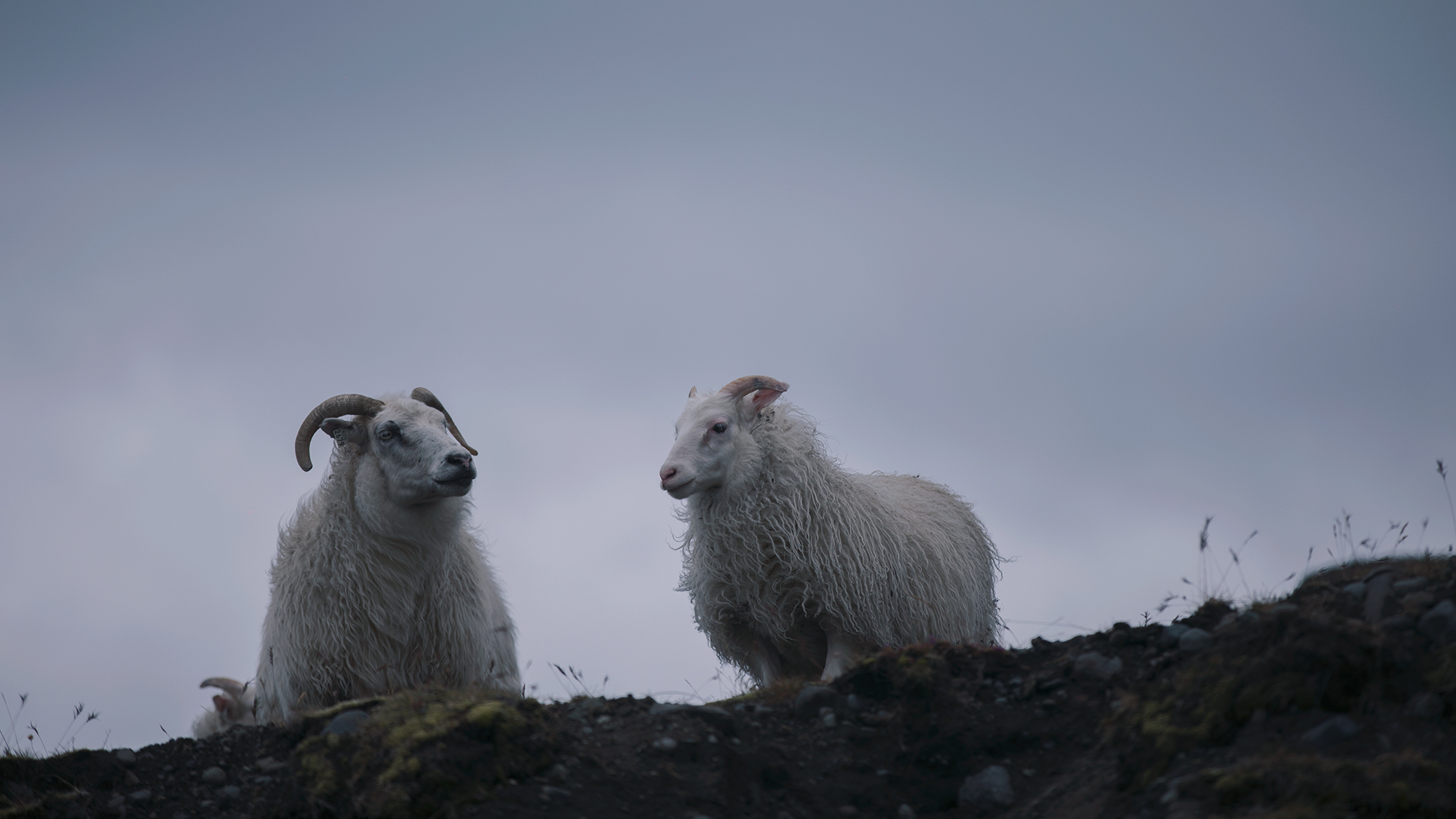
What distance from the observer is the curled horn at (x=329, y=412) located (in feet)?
26.2

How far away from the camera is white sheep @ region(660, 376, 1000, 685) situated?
8164mm

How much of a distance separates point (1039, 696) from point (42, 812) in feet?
15.7

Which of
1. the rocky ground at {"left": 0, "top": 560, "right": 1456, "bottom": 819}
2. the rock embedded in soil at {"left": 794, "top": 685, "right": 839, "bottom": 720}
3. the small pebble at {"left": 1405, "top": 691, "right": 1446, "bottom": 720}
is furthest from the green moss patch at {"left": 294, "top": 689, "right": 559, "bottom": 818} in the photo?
the small pebble at {"left": 1405, "top": 691, "right": 1446, "bottom": 720}

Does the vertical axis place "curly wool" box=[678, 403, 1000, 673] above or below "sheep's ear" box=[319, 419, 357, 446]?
below

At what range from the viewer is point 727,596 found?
28.1ft

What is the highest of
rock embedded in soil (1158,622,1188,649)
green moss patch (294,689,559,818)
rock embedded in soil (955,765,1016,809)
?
rock embedded in soil (1158,622,1188,649)

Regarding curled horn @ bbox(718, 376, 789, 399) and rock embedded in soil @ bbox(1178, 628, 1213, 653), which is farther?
curled horn @ bbox(718, 376, 789, 399)

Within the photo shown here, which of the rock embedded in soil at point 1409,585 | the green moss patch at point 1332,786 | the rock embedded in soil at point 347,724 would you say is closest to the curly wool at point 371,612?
the rock embedded in soil at point 347,724

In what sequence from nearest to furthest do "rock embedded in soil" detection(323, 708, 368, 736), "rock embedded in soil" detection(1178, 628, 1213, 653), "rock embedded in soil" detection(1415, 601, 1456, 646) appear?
1. "rock embedded in soil" detection(1415, 601, 1456, 646)
2. "rock embedded in soil" detection(1178, 628, 1213, 653)
3. "rock embedded in soil" detection(323, 708, 368, 736)

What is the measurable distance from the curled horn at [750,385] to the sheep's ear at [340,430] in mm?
3080

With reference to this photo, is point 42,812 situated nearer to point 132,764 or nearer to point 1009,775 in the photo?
point 132,764

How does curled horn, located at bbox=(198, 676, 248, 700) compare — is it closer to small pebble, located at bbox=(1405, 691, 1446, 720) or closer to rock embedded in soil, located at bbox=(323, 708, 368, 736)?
rock embedded in soil, located at bbox=(323, 708, 368, 736)

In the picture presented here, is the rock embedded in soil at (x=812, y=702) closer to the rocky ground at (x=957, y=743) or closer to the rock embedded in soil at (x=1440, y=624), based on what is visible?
the rocky ground at (x=957, y=743)

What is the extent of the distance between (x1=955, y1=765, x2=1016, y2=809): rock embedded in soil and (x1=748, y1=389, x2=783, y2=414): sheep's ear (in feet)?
16.2
